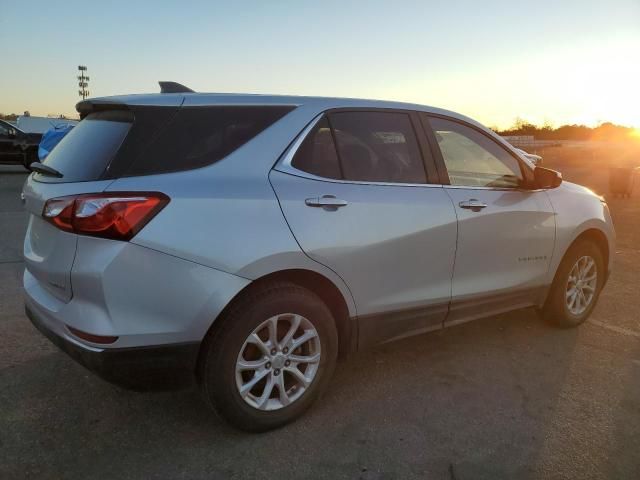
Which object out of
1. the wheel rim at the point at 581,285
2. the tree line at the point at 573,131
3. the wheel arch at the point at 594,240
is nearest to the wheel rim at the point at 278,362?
the wheel arch at the point at 594,240

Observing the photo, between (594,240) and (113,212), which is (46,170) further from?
(594,240)

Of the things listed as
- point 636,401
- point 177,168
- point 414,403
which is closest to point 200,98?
point 177,168

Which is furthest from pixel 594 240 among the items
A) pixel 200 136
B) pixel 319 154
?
pixel 200 136

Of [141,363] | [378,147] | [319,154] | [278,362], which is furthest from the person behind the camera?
[378,147]

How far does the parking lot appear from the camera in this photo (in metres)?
2.63

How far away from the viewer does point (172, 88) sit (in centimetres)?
319

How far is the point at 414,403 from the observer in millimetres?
3252

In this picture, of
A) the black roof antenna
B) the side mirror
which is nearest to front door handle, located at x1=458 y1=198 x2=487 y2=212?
the side mirror

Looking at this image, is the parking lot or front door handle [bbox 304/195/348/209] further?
front door handle [bbox 304/195/348/209]

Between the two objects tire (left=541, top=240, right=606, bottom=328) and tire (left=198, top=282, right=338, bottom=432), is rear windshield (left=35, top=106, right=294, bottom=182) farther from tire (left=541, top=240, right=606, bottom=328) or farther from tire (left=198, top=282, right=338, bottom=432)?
tire (left=541, top=240, right=606, bottom=328)

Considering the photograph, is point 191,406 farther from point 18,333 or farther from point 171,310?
point 18,333

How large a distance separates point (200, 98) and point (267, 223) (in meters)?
0.74

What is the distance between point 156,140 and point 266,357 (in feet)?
3.86

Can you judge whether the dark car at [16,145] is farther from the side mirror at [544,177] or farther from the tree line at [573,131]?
the tree line at [573,131]
